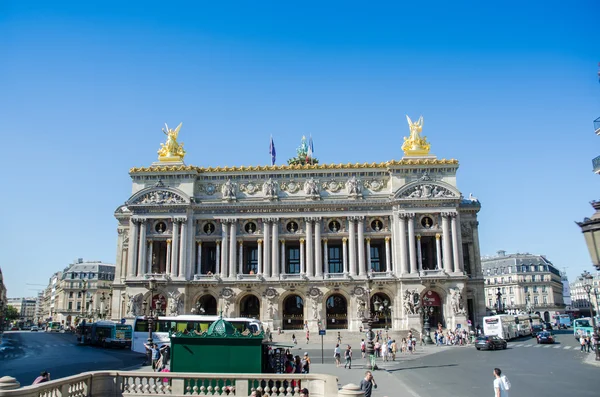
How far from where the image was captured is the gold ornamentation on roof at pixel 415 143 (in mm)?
72000

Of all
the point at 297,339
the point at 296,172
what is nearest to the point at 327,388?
the point at 297,339

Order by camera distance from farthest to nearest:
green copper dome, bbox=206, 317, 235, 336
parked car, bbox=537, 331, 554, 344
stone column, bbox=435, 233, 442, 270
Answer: stone column, bbox=435, 233, 442, 270 → parked car, bbox=537, 331, 554, 344 → green copper dome, bbox=206, 317, 235, 336

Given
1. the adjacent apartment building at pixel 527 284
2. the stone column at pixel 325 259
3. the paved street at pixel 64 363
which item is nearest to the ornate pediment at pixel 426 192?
the stone column at pixel 325 259

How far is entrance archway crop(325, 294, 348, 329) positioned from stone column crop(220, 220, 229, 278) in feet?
44.0

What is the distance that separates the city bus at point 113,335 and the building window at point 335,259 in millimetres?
26906

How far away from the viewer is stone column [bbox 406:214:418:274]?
67062 millimetres

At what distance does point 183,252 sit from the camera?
228ft

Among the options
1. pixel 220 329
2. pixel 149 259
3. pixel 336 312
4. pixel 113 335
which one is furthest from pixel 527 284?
pixel 220 329

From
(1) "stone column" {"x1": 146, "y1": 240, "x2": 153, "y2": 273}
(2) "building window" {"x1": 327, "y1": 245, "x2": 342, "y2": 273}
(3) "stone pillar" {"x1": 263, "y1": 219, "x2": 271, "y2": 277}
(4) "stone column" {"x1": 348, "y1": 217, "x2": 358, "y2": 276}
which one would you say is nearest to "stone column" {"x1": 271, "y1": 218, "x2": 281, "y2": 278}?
(3) "stone pillar" {"x1": 263, "y1": 219, "x2": 271, "y2": 277}

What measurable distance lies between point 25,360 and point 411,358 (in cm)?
3134

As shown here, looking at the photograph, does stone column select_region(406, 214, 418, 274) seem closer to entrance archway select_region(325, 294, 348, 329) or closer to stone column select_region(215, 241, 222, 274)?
entrance archway select_region(325, 294, 348, 329)

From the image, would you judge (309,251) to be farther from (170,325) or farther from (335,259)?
(170,325)

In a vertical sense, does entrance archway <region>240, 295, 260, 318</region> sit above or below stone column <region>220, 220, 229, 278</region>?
below

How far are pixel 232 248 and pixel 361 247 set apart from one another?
16.3 m
